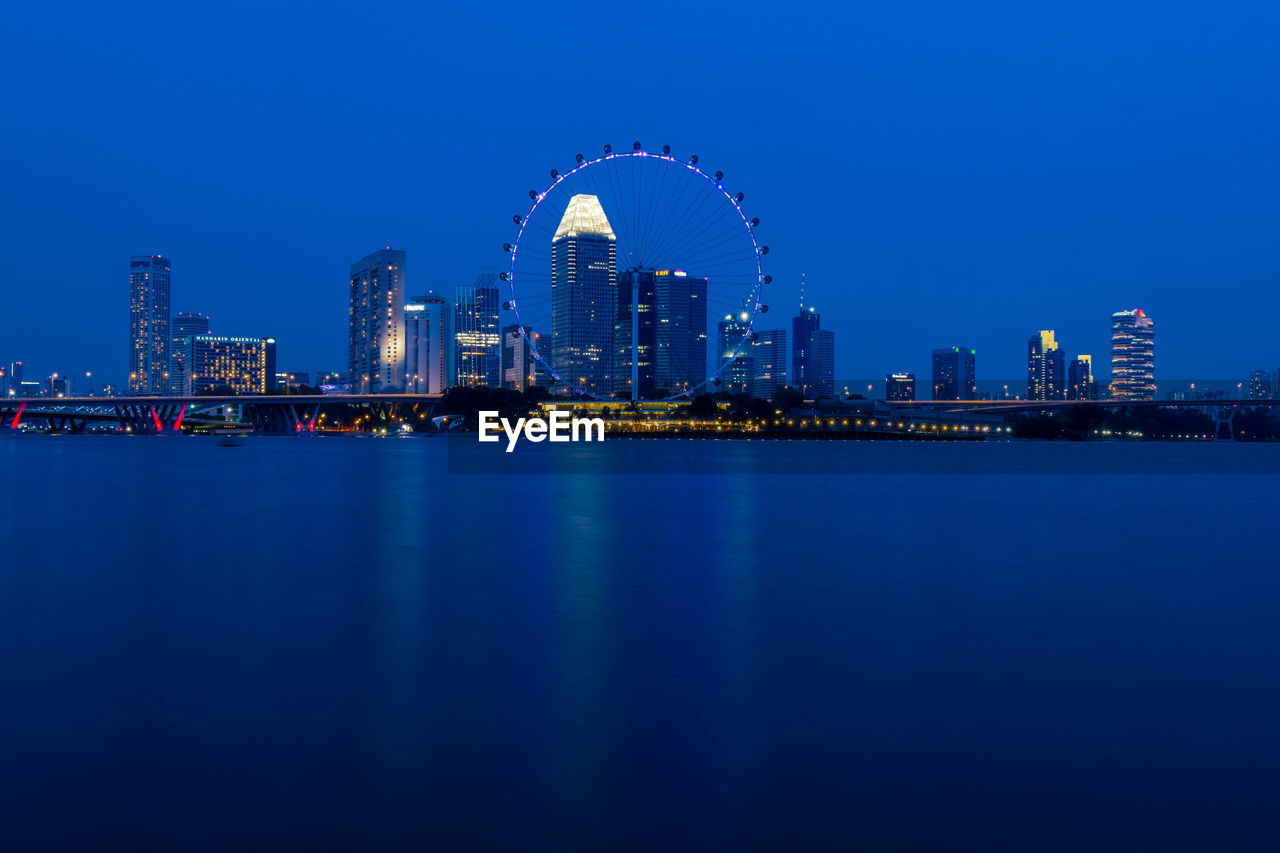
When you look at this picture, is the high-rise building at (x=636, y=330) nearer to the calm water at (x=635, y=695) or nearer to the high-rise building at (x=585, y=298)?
the high-rise building at (x=585, y=298)

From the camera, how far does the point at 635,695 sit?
12.2 metres

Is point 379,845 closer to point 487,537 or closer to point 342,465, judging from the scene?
point 487,537

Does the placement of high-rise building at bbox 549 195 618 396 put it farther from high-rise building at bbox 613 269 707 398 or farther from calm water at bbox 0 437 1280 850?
calm water at bbox 0 437 1280 850

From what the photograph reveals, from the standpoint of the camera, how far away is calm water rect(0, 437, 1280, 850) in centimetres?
813

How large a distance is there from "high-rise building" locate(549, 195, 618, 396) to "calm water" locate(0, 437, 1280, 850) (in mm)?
111095

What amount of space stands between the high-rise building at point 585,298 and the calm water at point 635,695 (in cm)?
11109

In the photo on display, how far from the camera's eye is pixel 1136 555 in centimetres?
2827

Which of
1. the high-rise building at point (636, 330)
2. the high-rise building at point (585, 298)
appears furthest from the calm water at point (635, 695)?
the high-rise building at point (585, 298)

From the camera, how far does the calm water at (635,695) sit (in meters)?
8.13

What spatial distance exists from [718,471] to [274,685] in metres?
64.3

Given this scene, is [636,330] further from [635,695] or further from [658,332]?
[635,695]

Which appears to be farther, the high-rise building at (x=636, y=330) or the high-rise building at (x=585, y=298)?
the high-rise building at (x=585, y=298)

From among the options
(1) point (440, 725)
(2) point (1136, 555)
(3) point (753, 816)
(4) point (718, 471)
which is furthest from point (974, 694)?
(4) point (718, 471)

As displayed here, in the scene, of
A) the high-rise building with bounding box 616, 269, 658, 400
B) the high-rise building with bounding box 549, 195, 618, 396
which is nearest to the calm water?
the high-rise building with bounding box 616, 269, 658, 400
